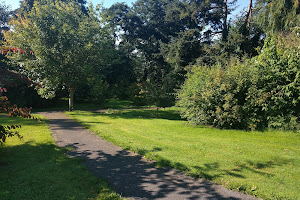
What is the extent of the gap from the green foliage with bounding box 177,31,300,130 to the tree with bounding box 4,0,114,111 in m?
9.21

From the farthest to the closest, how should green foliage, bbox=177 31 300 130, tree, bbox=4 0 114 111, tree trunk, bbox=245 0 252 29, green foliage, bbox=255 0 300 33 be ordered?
tree trunk, bbox=245 0 252 29, tree, bbox=4 0 114 111, green foliage, bbox=255 0 300 33, green foliage, bbox=177 31 300 130

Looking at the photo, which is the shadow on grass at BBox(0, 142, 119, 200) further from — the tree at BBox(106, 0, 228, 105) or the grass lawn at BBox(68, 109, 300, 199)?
the tree at BBox(106, 0, 228, 105)

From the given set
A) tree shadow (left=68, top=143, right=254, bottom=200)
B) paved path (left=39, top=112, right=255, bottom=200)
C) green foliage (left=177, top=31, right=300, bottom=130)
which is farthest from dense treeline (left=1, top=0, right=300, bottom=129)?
tree shadow (left=68, top=143, right=254, bottom=200)

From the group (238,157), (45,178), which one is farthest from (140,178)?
(238,157)

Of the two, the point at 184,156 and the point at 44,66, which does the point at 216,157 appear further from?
the point at 44,66

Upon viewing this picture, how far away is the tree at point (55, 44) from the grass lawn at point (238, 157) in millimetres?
8167

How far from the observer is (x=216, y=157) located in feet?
18.2

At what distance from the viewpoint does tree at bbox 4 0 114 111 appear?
45.9 ft

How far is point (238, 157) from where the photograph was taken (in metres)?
5.57

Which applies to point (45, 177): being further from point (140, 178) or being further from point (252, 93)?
point (252, 93)

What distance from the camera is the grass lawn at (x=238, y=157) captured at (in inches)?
155

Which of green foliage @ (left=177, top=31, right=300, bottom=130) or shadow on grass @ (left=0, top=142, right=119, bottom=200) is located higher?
green foliage @ (left=177, top=31, right=300, bottom=130)

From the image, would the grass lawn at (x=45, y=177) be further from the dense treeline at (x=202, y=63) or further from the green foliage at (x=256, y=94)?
the green foliage at (x=256, y=94)

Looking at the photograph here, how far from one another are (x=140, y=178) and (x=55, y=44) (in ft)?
41.0
